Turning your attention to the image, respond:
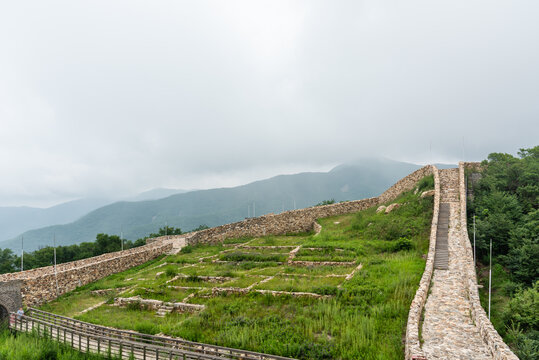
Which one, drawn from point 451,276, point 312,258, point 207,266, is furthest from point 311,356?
point 207,266

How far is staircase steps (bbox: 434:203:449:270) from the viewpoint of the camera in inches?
624

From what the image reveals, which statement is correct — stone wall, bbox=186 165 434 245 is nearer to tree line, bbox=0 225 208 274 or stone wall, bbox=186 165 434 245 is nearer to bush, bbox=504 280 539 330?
tree line, bbox=0 225 208 274

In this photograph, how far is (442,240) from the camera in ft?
60.6

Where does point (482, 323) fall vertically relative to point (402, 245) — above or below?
below

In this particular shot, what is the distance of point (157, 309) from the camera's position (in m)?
15.3

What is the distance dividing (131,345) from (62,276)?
13.2 metres

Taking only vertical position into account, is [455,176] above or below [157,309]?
above

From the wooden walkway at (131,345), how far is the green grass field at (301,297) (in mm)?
767

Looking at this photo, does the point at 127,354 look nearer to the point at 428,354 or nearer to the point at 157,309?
the point at 157,309

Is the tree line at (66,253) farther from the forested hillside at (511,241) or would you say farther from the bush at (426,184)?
the forested hillside at (511,241)

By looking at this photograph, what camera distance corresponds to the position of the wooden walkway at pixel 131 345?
9.47 metres

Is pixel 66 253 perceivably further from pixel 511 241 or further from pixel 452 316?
pixel 511 241

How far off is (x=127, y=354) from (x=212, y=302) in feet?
14.9

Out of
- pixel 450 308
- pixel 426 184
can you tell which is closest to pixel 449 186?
pixel 426 184
